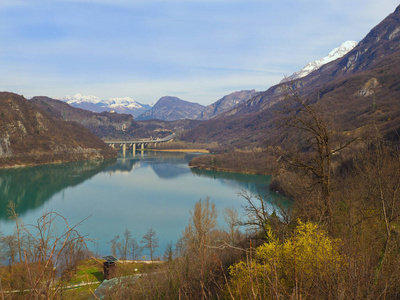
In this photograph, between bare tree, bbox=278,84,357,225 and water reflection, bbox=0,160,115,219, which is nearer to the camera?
bare tree, bbox=278,84,357,225

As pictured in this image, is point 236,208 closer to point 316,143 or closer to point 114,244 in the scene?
point 114,244

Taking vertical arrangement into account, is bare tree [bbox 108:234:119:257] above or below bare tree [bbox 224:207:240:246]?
below

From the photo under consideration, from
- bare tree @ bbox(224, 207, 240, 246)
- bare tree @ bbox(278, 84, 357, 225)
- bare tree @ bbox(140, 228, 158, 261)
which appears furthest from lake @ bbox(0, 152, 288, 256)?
bare tree @ bbox(278, 84, 357, 225)

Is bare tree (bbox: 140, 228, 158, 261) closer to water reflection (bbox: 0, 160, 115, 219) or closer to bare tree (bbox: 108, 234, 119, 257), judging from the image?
bare tree (bbox: 108, 234, 119, 257)

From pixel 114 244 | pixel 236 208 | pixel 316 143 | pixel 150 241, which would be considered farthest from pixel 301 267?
pixel 236 208

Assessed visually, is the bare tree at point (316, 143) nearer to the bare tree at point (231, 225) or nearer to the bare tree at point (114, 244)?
the bare tree at point (231, 225)
